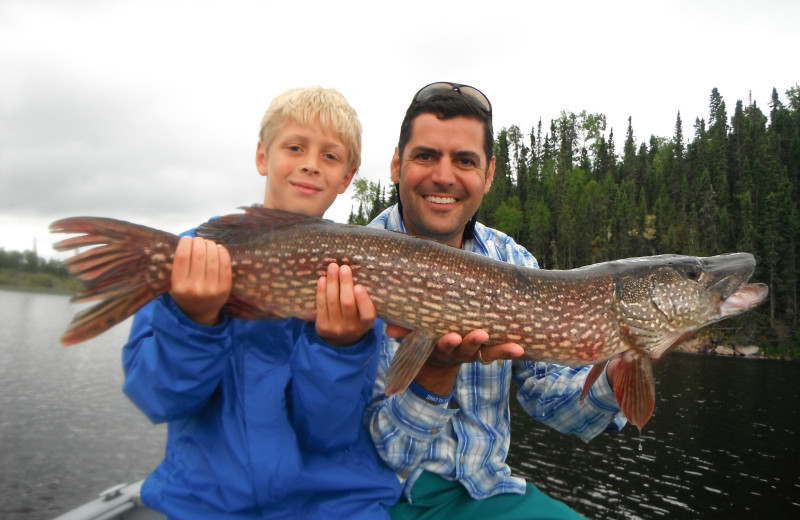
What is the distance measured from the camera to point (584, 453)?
1431cm

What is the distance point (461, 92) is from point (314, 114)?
1.23 meters

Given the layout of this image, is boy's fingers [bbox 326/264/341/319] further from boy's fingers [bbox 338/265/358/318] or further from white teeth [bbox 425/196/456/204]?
white teeth [bbox 425/196/456/204]

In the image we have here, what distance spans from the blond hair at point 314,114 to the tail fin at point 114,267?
99cm

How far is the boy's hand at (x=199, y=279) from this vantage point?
211 cm

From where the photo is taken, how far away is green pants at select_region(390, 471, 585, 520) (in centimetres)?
266

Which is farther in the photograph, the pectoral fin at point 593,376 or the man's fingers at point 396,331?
the pectoral fin at point 593,376

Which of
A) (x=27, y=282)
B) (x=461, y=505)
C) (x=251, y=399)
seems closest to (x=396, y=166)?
(x=251, y=399)

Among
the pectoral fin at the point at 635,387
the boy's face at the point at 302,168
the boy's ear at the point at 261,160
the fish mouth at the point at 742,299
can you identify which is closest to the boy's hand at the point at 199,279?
the boy's face at the point at 302,168

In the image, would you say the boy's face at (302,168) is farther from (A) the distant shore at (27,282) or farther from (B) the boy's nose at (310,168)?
(A) the distant shore at (27,282)

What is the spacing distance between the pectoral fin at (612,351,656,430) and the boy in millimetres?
1271

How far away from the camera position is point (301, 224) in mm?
2445

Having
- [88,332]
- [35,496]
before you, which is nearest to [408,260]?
[88,332]

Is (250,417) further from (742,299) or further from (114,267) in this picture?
(742,299)

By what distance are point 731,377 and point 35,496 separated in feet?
98.0
